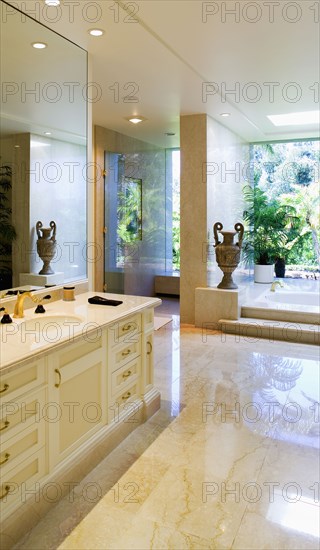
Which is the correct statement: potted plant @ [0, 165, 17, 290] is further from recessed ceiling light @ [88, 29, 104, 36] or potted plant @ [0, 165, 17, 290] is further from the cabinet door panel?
recessed ceiling light @ [88, 29, 104, 36]

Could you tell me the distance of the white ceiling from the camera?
2.85 metres

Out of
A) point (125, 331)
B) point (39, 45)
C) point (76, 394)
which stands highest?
point (39, 45)

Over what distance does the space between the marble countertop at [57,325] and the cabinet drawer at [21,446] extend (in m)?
0.37

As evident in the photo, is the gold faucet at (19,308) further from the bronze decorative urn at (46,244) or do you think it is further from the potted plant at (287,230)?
the potted plant at (287,230)

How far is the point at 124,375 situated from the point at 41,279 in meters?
0.86

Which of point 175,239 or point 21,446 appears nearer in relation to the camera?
point 21,446

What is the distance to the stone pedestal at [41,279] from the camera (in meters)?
2.90

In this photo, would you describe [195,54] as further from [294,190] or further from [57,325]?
[294,190]

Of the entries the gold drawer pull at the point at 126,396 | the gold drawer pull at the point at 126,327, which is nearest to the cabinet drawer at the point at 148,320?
the gold drawer pull at the point at 126,327

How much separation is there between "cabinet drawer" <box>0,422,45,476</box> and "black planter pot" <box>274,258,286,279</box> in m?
6.55

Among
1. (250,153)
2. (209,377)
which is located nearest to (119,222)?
(250,153)

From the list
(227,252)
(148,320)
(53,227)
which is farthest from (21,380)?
(227,252)

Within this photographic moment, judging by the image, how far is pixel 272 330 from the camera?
17.7 ft

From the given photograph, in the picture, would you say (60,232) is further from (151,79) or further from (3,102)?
(151,79)
